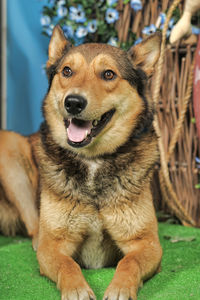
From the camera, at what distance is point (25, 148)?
2930 mm

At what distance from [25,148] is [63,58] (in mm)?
882

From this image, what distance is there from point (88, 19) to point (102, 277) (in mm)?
2263

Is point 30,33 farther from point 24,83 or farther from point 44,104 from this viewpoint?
point 44,104

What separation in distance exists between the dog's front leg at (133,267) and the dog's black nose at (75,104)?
0.71 m

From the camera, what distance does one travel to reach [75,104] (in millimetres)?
1928

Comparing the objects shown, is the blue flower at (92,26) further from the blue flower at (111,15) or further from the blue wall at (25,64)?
the blue wall at (25,64)

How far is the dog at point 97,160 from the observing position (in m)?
2.01

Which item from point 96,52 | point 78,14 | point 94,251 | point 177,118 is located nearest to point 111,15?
point 78,14

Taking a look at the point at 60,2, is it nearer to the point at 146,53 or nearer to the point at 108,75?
the point at 146,53

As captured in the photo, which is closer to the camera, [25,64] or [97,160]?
[97,160]

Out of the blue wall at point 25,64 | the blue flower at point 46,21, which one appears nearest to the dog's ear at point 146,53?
the blue flower at point 46,21

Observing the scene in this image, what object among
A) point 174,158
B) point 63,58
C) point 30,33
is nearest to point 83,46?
point 63,58

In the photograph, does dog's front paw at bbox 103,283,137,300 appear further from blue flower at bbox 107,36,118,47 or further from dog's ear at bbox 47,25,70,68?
blue flower at bbox 107,36,118,47

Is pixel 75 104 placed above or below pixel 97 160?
above
